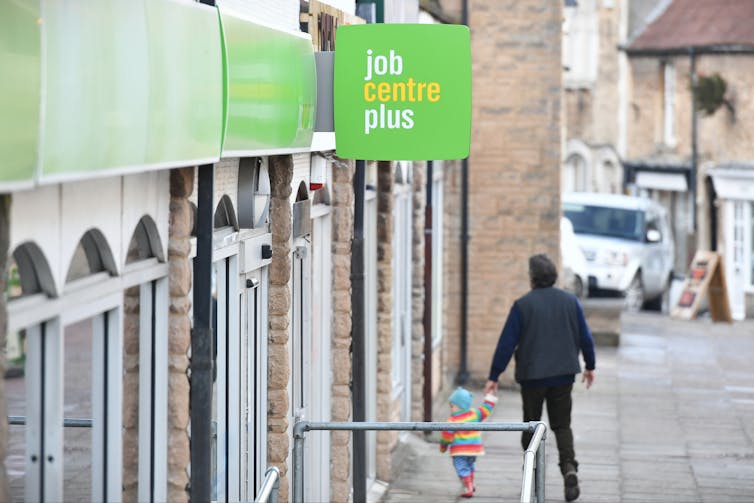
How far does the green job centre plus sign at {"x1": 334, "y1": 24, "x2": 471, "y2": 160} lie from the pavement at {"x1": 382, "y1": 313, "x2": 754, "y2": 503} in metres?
3.78

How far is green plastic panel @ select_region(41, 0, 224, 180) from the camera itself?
4648 millimetres

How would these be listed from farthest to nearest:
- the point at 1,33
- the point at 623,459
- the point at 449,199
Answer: the point at 449,199 → the point at 623,459 → the point at 1,33

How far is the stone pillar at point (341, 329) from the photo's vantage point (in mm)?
10516

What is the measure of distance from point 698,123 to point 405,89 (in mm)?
31099

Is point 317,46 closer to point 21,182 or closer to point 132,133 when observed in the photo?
point 132,133

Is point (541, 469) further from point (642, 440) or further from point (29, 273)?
point (642, 440)

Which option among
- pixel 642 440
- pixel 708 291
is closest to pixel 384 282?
pixel 642 440

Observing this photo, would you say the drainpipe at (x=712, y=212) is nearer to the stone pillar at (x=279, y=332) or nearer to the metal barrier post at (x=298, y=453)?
the stone pillar at (x=279, y=332)

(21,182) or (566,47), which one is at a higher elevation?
(566,47)

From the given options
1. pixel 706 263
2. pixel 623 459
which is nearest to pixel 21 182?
pixel 623 459

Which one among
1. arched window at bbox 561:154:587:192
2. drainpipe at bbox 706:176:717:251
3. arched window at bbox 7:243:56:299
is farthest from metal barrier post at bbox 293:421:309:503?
arched window at bbox 561:154:587:192

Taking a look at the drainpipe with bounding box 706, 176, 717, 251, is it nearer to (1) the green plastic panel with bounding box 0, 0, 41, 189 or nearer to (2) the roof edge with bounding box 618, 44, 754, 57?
(2) the roof edge with bounding box 618, 44, 754, 57

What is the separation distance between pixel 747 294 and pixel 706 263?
7701 mm

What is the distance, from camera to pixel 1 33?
4312 mm
